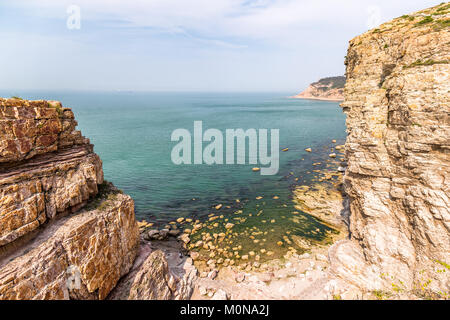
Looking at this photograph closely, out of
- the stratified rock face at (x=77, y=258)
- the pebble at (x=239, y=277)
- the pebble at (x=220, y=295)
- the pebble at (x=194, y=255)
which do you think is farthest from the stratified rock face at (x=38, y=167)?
the pebble at (x=239, y=277)

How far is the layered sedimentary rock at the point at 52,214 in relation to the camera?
38.6 ft

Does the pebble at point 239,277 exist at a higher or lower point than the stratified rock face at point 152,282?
lower

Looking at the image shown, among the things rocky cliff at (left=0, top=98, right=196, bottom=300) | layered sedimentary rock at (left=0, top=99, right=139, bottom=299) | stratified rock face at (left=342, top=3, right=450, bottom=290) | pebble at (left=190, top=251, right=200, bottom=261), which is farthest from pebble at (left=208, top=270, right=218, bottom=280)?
stratified rock face at (left=342, top=3, right=450, bottom=290)

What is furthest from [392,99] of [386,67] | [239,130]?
[239,130]

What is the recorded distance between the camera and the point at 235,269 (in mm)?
23266

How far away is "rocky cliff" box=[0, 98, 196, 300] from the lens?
465 inches

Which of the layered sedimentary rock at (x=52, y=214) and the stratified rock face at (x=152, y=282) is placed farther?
the stratified rock face at (x=152, y=282)

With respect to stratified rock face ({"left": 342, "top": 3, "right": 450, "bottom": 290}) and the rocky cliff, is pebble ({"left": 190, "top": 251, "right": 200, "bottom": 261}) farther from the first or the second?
stratified rock face ({"left": 342, "top": 3, "right": 450, "bottom": 290})

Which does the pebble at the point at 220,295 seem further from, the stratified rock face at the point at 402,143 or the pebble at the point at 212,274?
the stratified rock face at the point at 402,143
